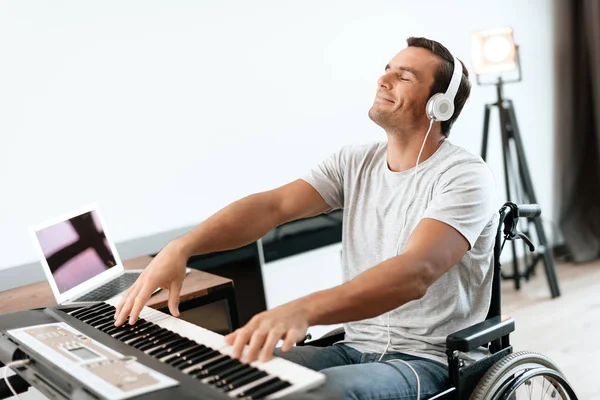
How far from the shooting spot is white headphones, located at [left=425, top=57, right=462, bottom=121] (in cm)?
178

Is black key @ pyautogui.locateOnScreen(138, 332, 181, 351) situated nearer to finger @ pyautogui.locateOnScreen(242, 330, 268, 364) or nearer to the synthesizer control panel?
the synthesizer control panel

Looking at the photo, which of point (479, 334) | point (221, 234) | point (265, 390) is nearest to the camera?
point (265, 390)

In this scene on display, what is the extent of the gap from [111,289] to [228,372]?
3.21ft

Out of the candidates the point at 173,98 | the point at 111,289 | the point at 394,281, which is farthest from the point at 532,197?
the point at 394,281

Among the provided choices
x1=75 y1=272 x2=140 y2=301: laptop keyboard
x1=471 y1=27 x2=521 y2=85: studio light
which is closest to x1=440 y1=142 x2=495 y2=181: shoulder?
x1=75 y1=272 x2=140 y2=301: laptop keyboard

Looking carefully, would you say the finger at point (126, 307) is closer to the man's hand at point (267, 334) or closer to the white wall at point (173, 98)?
the man's hand at point (267, 334)

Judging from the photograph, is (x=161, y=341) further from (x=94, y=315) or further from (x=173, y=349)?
(x=94, y=315)

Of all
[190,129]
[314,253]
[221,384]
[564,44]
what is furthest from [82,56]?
[564,44]

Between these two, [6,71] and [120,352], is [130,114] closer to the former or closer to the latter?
[6,71]

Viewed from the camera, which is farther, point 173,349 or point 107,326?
point 107,326

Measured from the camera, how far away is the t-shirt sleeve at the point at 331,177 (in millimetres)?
1930

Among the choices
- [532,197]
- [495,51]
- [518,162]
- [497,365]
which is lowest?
[532,197]

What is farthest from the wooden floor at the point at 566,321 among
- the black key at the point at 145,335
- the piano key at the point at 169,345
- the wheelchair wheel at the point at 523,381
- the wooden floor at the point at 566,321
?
the piano key at the point at 169,345

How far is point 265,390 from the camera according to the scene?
3.51 feet
